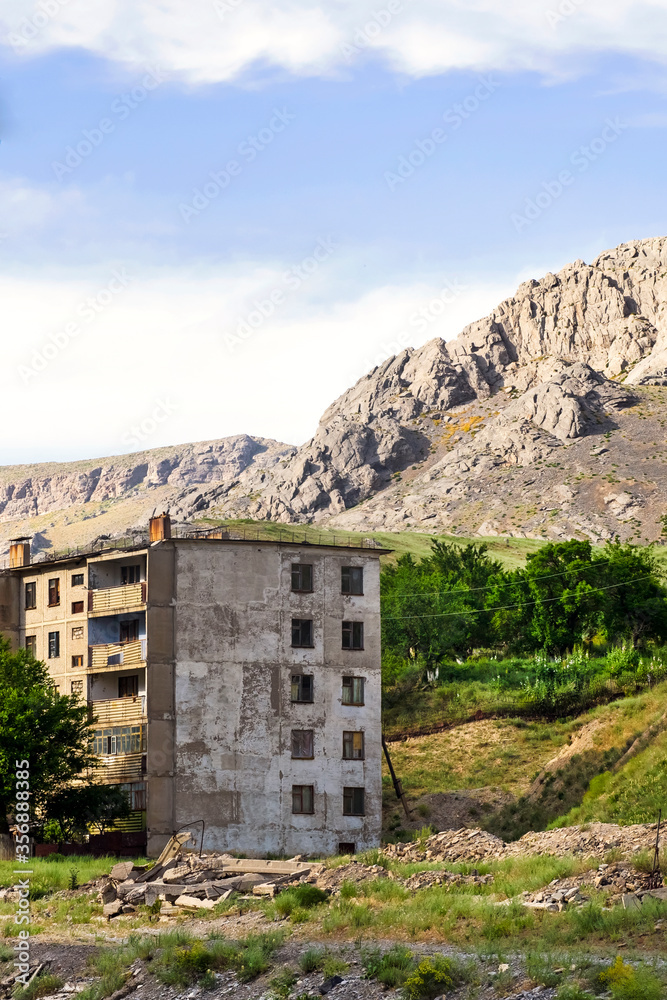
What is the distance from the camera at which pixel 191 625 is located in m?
65.3

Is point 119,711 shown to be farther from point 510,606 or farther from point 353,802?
point 510,606

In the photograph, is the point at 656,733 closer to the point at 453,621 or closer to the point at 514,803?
the point at 514,803

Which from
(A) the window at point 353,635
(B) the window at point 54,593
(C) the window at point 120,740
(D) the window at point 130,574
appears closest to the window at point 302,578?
(A) the window at point 353,635

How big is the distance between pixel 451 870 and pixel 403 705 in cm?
4920

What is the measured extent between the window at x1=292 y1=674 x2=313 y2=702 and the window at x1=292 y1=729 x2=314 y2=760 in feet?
5.53

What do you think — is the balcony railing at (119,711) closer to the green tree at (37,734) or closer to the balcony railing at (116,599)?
the green tree at (37,734)

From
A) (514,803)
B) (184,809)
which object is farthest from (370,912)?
(514,803)

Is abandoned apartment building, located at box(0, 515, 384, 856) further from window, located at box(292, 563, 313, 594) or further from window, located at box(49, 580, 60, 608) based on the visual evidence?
window, located at box(49, 580, 60, 608)

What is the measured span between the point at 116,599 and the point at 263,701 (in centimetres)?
1027

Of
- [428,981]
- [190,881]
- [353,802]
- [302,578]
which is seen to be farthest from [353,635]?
[428,981]

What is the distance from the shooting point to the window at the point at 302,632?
6694 cm

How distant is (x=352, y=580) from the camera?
227 ft

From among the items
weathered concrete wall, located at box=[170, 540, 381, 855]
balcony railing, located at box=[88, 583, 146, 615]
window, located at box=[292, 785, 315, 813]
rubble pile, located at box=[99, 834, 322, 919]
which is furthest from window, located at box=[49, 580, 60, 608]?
rubble pile, located at box=[99, 834, 322, 919]

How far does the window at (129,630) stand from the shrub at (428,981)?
132ft
